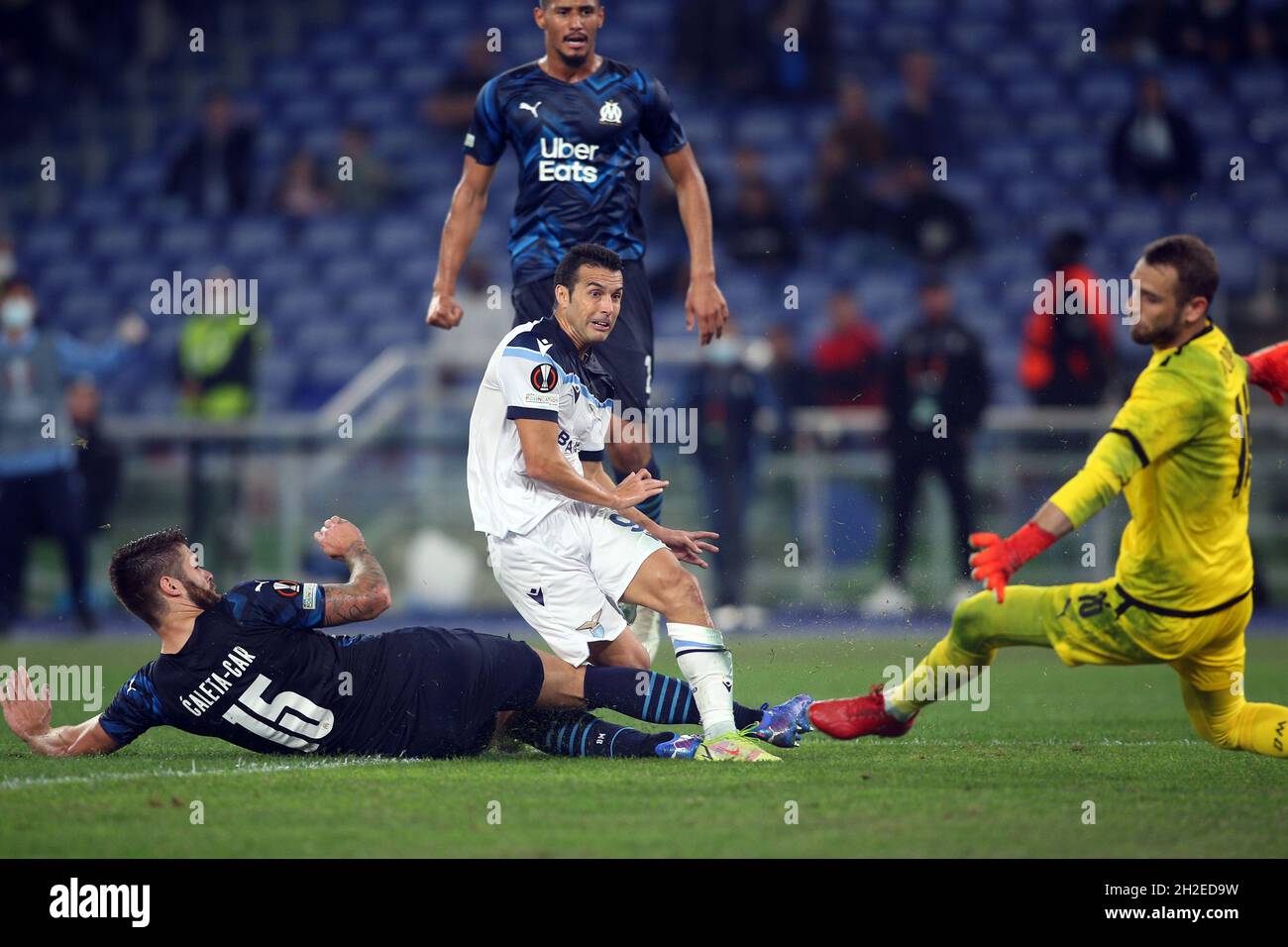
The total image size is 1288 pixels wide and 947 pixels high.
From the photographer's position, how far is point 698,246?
24.8 feet

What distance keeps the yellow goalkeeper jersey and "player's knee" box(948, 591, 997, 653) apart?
0.44 meters

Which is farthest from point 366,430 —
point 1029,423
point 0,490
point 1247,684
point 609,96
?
point 1247,684

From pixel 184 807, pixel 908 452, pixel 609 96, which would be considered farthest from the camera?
pixel 908 452

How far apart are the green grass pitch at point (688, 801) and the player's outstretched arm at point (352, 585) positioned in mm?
517

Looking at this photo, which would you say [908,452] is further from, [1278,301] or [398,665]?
[398,665]

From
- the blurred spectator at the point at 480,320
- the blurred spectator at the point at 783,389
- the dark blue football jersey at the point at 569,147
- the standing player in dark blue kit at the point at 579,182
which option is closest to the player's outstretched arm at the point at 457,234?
the standing player in dark blue kit at the point at 579,182

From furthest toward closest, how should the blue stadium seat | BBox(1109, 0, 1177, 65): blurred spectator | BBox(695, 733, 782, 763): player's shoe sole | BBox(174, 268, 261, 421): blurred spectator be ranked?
the blue stadium seat
BBox(1109, 0, 1177, 65): blurred spectator
BBox(174, 268, 261, 421): blurred spectator
BBox(695, 733, 782, 763): player's shoe sole

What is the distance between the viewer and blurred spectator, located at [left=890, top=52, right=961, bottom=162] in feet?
51.2

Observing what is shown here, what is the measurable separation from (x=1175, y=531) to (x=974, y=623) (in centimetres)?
71

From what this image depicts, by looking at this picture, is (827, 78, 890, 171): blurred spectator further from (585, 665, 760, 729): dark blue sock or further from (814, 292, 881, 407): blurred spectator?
(585, 665, 760, 729): dark blue sock

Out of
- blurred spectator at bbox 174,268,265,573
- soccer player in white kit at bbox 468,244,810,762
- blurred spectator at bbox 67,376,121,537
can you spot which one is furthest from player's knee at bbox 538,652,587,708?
blurred spectator at bbox 67,376,121,537

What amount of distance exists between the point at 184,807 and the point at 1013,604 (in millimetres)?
2703

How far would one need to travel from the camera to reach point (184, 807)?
16.4 feet

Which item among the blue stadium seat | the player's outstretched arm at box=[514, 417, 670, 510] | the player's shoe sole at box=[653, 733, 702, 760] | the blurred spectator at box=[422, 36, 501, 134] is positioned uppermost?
the blurred spectator at box=[422, 36, 501, 134]
